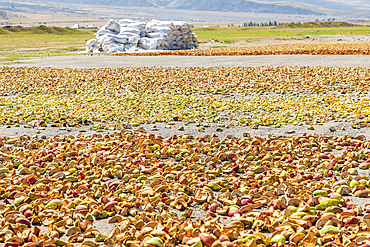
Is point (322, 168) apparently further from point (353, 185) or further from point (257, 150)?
point (257, 150)

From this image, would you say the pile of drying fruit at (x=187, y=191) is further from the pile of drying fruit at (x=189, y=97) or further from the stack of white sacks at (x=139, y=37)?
the stack of white sacks at (x=139, y=37)

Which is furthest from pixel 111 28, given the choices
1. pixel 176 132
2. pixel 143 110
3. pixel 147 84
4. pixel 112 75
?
pixel 176 132

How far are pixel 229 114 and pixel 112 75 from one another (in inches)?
363

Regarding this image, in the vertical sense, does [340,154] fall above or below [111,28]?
below

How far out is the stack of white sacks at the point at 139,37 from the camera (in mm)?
35312

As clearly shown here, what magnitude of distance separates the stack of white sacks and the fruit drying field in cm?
2499

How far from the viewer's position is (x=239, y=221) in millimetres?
3754

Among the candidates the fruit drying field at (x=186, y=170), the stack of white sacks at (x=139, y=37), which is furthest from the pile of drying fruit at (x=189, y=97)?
the stack of white sacks at (x=139, y=37)

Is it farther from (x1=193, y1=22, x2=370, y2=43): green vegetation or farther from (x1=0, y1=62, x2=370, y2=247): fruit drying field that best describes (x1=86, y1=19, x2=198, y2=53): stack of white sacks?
(x1=0, y1=62, x2=370, y2=247): fruit drying field

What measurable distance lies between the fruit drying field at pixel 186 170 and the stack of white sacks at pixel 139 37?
82.0 ft

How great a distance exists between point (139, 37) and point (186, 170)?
107 feet

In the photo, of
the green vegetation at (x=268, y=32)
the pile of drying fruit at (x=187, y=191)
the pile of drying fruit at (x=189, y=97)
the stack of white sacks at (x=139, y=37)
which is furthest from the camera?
the green vegetation at (x=268, y=32)

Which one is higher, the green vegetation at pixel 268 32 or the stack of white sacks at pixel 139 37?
the green vegetation at pixel 268 32

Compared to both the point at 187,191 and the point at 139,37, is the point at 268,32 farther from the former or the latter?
the point at 187,191
